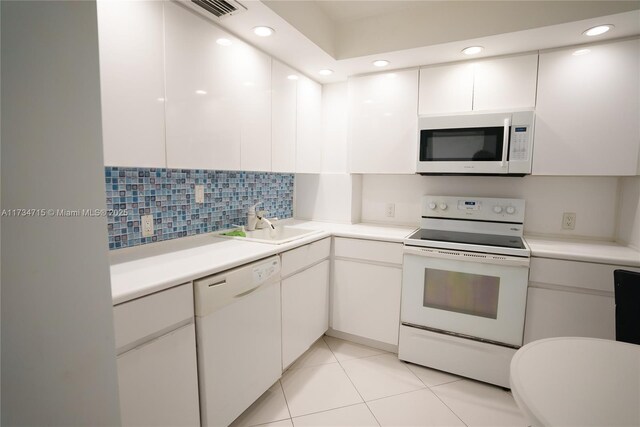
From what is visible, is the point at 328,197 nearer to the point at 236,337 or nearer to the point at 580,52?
the point at 236,337

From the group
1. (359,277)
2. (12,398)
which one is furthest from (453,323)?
(12,398)

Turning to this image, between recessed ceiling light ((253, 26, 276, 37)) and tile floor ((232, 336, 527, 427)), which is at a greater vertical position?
recessed ceiling light ((253, 26, 276, 37))

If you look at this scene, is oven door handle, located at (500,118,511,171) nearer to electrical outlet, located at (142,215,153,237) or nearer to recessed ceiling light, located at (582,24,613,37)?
recessed ceiling light, located at (582,24,613,37)

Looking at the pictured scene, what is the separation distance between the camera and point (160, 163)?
141 centimetres

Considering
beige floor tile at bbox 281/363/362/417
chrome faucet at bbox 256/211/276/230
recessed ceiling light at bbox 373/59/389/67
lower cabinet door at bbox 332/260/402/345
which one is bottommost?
beige floor tile at bbox 281/363/362/417

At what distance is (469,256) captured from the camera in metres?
1.96

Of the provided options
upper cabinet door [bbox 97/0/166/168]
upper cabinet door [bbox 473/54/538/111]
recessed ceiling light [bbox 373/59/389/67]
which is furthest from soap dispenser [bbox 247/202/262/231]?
upper cabinet door [bbox 473/54/538/111]

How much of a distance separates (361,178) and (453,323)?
1.45 m

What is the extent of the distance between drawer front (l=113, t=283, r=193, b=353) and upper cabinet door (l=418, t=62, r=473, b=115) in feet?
6.69

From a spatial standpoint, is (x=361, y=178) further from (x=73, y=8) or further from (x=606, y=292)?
(x=73, y=8)

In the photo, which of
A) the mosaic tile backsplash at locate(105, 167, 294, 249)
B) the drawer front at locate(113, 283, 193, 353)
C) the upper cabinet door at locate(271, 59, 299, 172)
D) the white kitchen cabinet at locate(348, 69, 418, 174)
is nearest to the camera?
the drawer front at locate(113, 283, 193, 353)

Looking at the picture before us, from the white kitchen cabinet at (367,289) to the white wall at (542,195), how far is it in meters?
0.62

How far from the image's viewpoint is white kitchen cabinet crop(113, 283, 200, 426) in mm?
1058

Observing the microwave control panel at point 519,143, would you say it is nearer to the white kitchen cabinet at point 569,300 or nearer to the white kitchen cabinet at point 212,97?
the white kitchen cabinet at point 569,300
